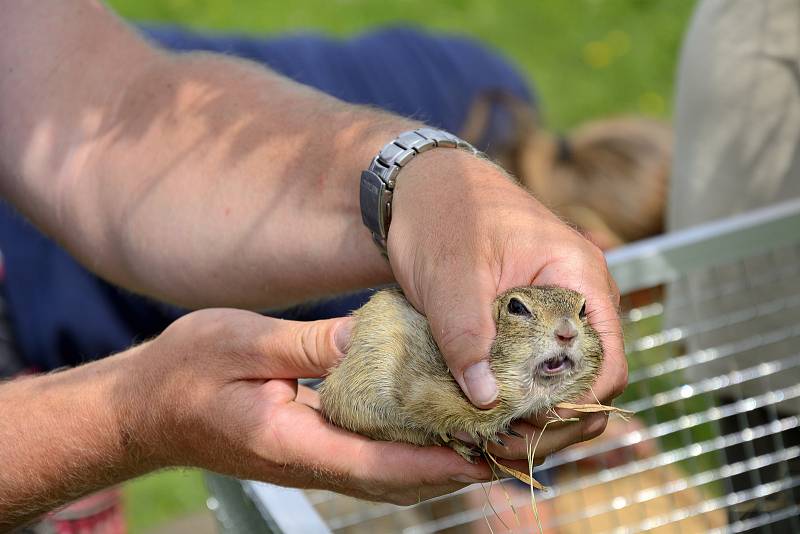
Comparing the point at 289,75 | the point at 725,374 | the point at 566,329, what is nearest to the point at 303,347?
the point at 566,329

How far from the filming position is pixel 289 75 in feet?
12.7

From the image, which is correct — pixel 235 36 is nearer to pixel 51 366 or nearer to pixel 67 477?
pixel 51 366

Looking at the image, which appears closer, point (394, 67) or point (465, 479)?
point (465, 479)

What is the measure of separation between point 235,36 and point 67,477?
2.82 meters

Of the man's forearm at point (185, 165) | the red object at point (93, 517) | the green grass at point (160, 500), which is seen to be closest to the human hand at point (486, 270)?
the man's forearm at point (185, 165)

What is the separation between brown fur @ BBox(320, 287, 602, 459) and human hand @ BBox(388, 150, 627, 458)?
3cm

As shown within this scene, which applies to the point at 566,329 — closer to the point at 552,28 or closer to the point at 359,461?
the point at 359,461

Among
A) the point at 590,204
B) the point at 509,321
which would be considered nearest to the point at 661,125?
the point at 590,204

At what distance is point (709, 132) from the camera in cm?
250

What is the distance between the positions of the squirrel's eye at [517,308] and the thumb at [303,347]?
0.96ft

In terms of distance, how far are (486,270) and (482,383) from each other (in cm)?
18

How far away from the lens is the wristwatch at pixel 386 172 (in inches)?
67.9

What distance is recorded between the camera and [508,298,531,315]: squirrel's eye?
1506 mm

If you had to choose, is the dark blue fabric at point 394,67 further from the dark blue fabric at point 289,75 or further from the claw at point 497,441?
the claw at point 497,441
